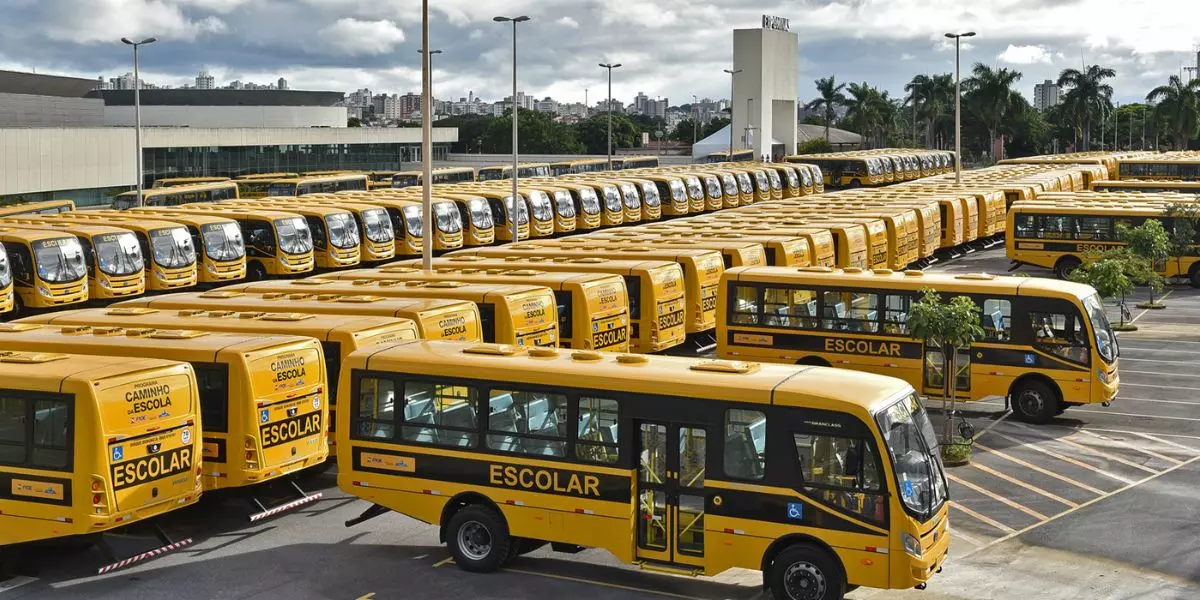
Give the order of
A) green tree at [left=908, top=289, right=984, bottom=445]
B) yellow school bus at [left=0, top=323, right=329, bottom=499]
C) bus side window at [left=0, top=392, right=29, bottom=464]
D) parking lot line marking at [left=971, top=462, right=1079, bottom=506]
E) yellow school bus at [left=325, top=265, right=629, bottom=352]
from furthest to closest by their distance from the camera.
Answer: yellow school bus at [left=325, top=265, right=629, bottom=352]
green tree at [left=908, top=289, right=984, bottom=445]
parking lot line marking at [left=971, top=462, right=1079, bottom=506]
yellow school bus at [left=0, top=323, right=329, bottom=499]
bus side window at [left=0, top=392, right=29, bottom=464]

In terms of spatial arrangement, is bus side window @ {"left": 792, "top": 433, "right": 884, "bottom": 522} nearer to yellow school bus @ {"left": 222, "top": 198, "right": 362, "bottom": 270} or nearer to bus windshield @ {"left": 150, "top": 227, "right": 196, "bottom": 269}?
bus windshield @ {"left": 150, "top": 227, "right": 196, "bottom": 269}

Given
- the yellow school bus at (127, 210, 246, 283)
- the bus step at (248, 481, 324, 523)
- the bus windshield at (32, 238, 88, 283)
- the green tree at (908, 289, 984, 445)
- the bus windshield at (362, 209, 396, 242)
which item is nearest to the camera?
the bus step at (248, 481, 324, 523)

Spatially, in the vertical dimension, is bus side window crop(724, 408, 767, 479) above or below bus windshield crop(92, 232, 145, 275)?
below

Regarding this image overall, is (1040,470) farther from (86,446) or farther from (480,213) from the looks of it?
(480,213)

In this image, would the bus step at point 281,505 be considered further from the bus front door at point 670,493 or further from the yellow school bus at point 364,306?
the bus front door at point 670,493

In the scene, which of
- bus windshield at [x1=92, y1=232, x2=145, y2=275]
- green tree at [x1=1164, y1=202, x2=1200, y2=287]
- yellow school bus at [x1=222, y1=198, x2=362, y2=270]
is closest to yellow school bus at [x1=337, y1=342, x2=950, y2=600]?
bus windshield at [x1=92, y1=232, x2=145, y2=275]

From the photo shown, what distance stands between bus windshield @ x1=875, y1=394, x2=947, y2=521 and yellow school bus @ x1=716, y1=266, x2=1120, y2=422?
31.3 feet

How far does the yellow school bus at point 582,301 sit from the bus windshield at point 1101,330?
877cm

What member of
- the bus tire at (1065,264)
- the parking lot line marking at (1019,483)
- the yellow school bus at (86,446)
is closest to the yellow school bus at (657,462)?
the yellow school bus at (86,446)

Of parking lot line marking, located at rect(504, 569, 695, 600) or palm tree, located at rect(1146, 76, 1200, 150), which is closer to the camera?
parking lot line marking, located at rect(504, 569, 695, 600)

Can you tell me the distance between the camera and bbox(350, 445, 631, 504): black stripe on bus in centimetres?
1606

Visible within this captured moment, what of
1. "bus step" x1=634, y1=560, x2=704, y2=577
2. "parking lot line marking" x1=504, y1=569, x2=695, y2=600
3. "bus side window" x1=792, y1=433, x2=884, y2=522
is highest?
"bus side window" x1=792, y1=433, x2=884, y2=522

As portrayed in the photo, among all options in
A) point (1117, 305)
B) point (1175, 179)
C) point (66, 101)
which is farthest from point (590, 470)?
point (66, 101)

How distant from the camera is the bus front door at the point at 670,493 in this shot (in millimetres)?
15703
